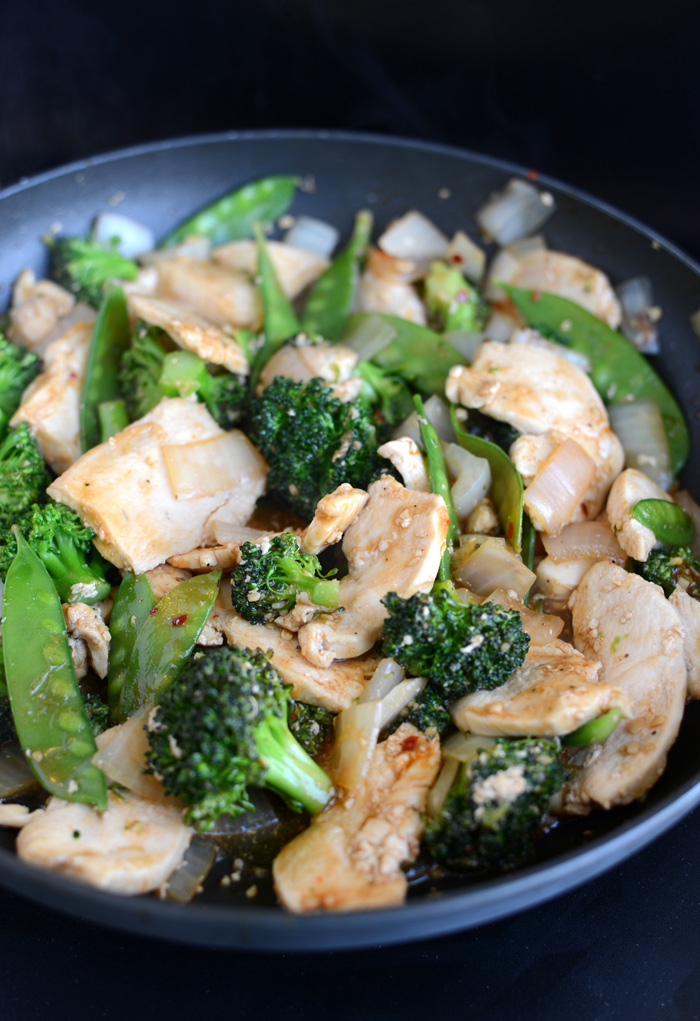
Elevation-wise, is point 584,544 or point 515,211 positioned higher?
point 515,211

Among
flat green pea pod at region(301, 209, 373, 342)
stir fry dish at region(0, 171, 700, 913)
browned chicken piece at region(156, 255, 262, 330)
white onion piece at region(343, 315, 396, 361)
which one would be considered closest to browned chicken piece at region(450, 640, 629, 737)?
stir fry dish at region(0, 171, 700, 913)

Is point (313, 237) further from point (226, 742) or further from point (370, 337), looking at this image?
point (226, 742)

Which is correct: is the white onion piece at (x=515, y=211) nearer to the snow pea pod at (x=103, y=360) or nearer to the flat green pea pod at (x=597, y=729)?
the snow pea pod at (x=103, y=360)

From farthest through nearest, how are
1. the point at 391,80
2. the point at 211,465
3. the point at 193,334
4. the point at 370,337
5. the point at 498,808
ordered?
the point at 391,80, the point at 370,337, the point at 193,334, the point at 211,465, the point at 498,808

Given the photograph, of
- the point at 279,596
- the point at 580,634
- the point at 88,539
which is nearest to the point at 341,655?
the point at 279,596

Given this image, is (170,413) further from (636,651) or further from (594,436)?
(636,651)

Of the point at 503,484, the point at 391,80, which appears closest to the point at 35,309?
the point at 503,484
